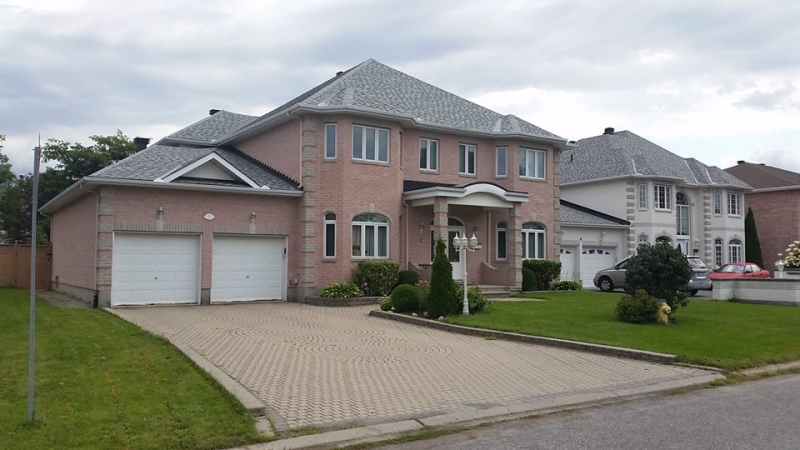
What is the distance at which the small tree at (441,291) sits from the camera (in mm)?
16047

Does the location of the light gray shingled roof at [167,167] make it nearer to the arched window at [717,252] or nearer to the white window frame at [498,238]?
the white window frame at [498,238]

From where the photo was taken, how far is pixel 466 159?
1019 inches

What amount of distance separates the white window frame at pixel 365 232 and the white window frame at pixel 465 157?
4832 millimetres

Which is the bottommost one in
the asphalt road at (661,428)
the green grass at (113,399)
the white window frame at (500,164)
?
the asphalt road at (661,428)

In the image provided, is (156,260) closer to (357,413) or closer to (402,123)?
(402,123)

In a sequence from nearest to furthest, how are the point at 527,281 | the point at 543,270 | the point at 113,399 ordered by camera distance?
the point at 113,399, the point at 527,281, the point at 543,270

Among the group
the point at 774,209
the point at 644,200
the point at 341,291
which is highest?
the point at 774,209

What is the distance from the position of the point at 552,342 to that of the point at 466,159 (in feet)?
47.2

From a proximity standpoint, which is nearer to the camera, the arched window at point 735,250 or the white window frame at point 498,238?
the white window frame at point 498,238

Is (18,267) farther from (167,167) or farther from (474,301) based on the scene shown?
(474,301)

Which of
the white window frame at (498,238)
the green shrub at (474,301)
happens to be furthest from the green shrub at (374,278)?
the white window frame at (498,238)

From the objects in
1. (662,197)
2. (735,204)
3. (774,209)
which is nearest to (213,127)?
(662,197)

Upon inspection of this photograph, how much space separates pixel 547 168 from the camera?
89.4 feet

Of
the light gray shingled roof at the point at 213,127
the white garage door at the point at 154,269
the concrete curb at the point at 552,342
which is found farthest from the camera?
the light gray shingled roof at the point at 213,127
